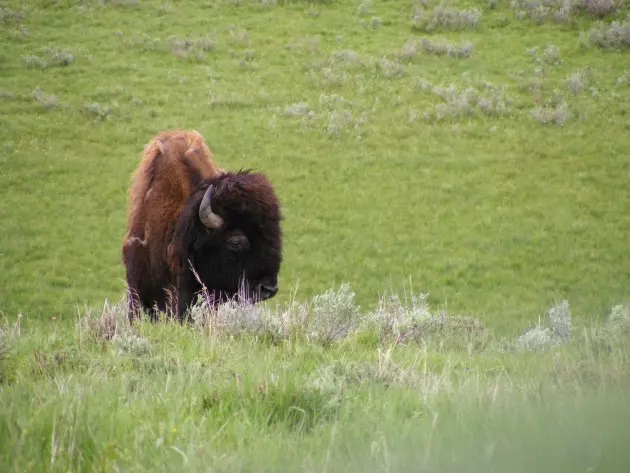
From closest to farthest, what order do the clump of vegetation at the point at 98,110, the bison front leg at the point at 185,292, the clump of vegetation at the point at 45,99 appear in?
the bison front leg at the point at 185,292 → the clump of vegetation at the point at 98,110 → the clump of vegetation at the point at 45,99

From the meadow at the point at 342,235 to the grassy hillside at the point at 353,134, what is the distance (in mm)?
90

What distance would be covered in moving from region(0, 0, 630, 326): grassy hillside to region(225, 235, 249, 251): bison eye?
618cm

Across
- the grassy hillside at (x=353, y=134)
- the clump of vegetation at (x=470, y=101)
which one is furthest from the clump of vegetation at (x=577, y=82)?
the clump of vegetation at (x=470, y=101)

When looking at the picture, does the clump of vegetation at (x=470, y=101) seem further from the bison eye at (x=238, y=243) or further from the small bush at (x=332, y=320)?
the small bush at (x=332, y=320)

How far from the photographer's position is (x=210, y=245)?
8.44m

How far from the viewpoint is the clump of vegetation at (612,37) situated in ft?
88.5

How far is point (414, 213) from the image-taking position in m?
19.6

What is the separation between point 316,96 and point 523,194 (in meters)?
8.23

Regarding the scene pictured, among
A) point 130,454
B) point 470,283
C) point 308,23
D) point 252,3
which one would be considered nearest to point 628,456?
point 130,454

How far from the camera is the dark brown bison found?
828cm

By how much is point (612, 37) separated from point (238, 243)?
22.8 m

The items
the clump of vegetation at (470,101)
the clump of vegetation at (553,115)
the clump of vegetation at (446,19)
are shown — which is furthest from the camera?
the clump of vegetation at (446,19)

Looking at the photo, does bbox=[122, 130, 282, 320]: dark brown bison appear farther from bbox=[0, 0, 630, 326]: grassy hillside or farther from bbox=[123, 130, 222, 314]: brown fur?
bbox=[0, 0, 630, 326]: grassy hillside

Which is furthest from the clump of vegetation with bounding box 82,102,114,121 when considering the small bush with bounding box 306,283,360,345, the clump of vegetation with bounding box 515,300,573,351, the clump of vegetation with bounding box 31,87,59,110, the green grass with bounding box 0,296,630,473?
the green grass with bounding box 0,296,630,473
